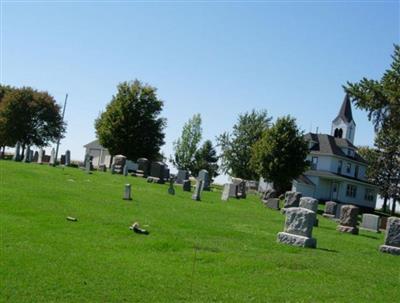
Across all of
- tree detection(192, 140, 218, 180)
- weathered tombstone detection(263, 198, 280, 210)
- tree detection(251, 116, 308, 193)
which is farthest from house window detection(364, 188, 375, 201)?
weathered tombstone detection(263, 198, 280, 210)

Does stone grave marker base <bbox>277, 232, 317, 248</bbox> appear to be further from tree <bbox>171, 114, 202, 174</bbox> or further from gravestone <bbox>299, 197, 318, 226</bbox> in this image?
tree <bbox>171, 114, 202, 174</bbox>

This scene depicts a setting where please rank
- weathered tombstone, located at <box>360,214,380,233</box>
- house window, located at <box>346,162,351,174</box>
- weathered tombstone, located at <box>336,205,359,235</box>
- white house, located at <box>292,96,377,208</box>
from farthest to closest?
1. house window, located at <box>346,162,351,174</box>
2. white house, located at <box>292,96,377,208</box>
3. weathered tombstone, located at <box>360,214,380,233</box>
4. weathered tombstone, located at <box>336,205,359,235</box>

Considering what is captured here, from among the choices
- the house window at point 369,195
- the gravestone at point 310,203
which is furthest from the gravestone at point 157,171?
the house window at point 369,195

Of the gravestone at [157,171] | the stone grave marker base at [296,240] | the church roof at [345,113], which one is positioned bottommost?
the stone grave marker base at [296,240]

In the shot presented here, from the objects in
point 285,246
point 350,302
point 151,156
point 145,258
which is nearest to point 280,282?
point 350,302

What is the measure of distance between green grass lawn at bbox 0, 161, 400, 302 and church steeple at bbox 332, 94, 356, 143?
5907 centimetres

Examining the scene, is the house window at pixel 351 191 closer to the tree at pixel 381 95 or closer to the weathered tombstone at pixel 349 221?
the tree at pixel 381 95

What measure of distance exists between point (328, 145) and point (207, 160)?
71.4 feet

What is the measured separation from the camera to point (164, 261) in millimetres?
11422

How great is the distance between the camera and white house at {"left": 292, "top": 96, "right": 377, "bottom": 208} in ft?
203

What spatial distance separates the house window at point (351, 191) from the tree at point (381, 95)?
1426 inches

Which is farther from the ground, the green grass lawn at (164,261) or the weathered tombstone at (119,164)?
the weathered tombstone at (119,164)

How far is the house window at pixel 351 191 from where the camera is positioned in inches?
2584

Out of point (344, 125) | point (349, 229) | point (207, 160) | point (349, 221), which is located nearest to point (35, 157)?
point (349, 221)
